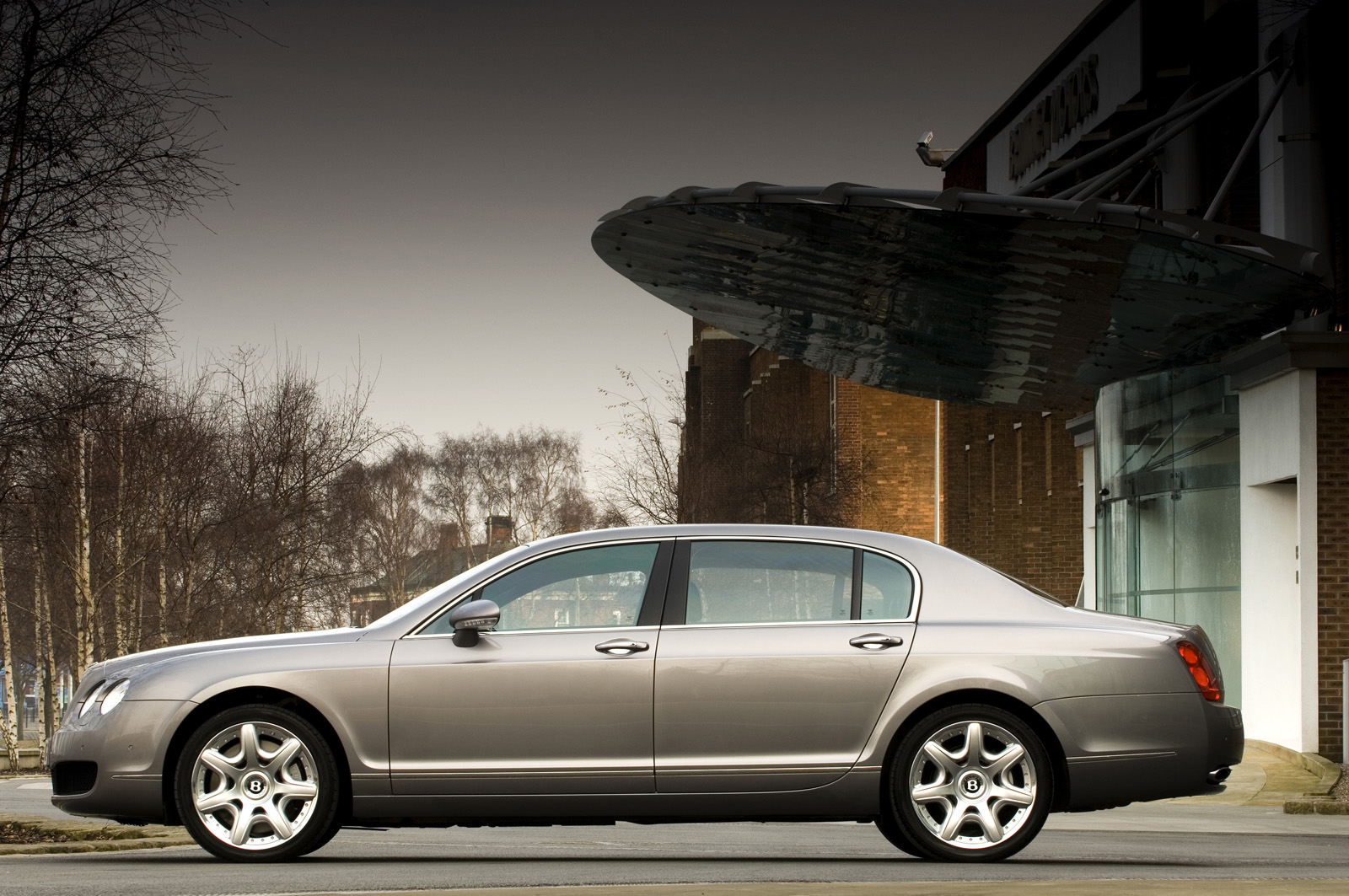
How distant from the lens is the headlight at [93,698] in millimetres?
7699

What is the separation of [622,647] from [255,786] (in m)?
1.74

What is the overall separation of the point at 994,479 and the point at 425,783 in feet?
97.1

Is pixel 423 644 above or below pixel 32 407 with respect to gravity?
below

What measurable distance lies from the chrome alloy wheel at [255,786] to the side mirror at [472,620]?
85 cm

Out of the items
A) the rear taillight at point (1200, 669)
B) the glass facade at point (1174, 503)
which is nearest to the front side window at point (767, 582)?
the rear taillight at point (1200, 669)

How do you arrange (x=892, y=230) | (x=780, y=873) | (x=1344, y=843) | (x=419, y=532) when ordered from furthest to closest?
(x=419, y=532), (x=892, y=230), (x=1344, y=843), (x=780, y=873)

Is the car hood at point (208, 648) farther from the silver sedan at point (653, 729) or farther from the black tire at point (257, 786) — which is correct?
the black tire at point (257, 786)

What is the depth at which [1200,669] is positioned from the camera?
25.3 feet

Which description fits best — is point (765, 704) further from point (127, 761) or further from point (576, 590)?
point (127, 761)

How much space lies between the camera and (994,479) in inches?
1416

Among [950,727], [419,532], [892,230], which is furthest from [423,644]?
[419,532]

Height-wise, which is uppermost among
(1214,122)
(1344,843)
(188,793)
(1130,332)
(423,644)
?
(1214,122)

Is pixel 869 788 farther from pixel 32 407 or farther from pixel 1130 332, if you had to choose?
pixel 1130 332

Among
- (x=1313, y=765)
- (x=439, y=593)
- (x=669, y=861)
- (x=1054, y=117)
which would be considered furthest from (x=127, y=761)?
(x=1054, y=117)
